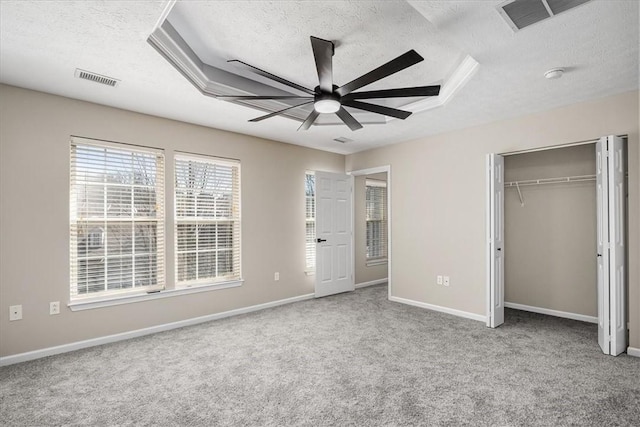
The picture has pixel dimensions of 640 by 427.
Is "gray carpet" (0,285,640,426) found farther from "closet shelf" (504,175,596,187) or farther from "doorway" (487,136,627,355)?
"closet shelf" (504,175,596,187)

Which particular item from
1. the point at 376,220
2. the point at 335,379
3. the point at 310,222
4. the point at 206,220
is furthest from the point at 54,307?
the point at 376,220

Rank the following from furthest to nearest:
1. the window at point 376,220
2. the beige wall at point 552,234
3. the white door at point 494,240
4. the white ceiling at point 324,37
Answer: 1. the window at point 376,220
2. the beige wall at point 552,234
3. the white door at point 494,240
4. the white ceiling at point 324,37

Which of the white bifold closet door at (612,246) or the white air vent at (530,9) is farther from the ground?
the white air vent at (530,9)

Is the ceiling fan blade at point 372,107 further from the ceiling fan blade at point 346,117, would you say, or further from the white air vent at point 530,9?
the white air vent at point 530,9

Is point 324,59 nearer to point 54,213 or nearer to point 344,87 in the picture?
point 344,87

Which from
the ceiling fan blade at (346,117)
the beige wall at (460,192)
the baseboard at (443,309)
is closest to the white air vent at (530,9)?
the ceiling fan blade at (346,117)

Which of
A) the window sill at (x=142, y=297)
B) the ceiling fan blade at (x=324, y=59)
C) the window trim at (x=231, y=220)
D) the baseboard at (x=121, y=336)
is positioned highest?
the ceiling fan blade at (x=324, y=59)

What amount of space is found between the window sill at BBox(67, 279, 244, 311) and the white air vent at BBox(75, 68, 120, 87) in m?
2.14

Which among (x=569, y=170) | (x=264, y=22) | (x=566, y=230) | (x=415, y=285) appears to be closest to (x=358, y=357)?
(x=415, y=285)

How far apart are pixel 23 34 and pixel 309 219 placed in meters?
4.06

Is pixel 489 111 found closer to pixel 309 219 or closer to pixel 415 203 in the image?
pixel 415 203

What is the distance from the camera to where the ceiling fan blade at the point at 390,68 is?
1.95 meters

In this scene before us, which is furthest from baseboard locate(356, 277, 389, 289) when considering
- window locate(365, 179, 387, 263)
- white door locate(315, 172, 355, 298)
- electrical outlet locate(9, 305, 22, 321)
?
electrical outlet locate(9, 305, 22, 321)

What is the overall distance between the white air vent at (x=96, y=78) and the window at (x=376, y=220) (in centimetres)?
450
